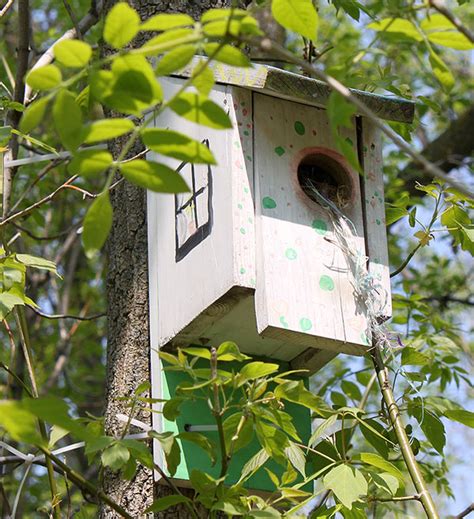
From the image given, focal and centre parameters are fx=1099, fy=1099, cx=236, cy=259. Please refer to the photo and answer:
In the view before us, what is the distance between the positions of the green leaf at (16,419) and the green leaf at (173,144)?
0.39 m

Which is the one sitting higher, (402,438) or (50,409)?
(50,409)

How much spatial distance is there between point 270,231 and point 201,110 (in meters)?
0.94

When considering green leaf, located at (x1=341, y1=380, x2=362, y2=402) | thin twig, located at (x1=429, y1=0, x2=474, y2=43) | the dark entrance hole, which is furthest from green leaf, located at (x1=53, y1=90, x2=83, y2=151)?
green leaf, located at (x1=341, y1=380, x2=362, y2=402)

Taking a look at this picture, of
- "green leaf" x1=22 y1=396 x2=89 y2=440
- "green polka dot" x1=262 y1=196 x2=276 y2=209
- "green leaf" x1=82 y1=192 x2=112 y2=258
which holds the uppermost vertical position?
"green leaf" x1=82 y1=192 x2=112 y2=258

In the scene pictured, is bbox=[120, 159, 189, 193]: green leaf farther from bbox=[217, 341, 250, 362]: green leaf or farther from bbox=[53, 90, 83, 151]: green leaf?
bbox=[217, 341, 250, 362]: green leaf

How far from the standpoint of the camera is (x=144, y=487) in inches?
93.7

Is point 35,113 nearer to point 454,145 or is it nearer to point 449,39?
point 449,39

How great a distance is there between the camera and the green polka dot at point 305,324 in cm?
235

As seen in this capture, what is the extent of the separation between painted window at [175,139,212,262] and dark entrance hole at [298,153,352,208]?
0.80 ft

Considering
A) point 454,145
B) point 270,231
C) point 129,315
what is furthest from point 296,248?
point 454,145

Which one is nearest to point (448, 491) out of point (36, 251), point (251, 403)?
point (251, 403)

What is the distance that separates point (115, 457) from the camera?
186 cm

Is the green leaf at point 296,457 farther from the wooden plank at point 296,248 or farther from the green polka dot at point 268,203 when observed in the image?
the green polka dot at point 268,203

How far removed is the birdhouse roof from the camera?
2.47 m
